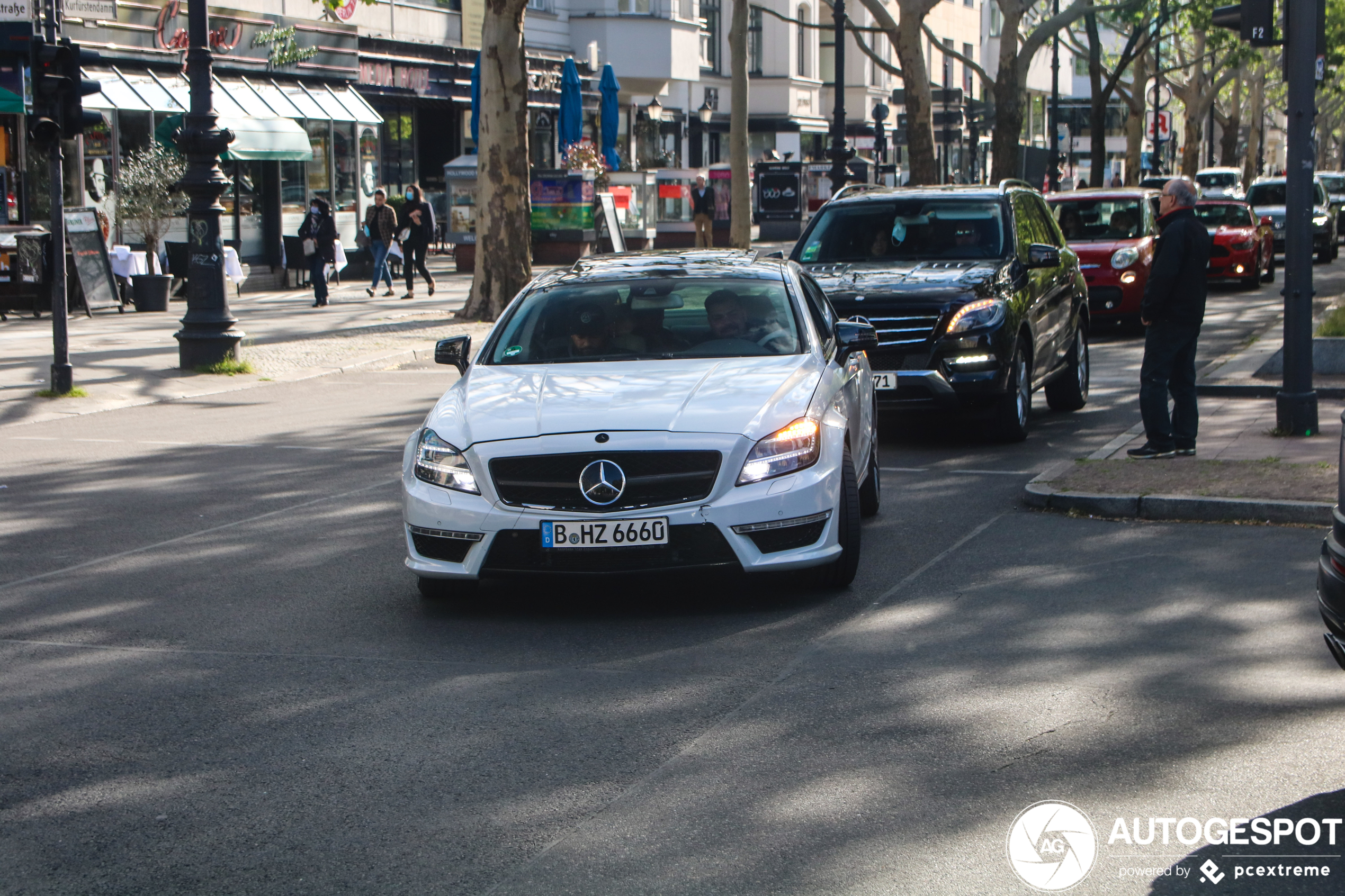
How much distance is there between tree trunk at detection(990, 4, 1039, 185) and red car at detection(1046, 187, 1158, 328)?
1248cm

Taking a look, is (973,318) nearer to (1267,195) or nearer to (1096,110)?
(1267,195)

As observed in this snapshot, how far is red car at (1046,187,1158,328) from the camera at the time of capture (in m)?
21.5

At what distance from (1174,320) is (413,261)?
19.1 meters

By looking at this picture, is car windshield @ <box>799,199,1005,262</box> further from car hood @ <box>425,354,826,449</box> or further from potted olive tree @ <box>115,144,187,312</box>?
potted olive tree @ <box>115,144,187,312</box>

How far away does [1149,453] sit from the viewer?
11.0 metres

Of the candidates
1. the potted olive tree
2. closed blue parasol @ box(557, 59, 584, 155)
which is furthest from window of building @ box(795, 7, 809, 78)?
the potted olive tree

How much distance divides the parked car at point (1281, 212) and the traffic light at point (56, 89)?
86.8 feet

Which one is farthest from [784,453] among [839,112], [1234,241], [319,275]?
[839,112]

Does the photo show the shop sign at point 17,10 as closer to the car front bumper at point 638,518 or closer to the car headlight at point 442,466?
the car headlight at point 442,466

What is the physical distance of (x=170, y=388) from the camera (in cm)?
1664

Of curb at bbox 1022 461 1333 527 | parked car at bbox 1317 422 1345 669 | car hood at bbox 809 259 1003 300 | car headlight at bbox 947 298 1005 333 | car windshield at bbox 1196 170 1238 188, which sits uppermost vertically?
car windshield at bbox 1196 170 1238 188

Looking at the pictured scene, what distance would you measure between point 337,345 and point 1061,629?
1470 centimetres

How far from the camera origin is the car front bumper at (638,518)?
6.93 meters

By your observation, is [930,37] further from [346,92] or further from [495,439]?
[495,439]
